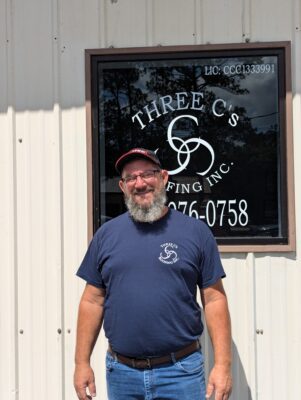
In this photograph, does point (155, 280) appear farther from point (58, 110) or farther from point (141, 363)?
point (58, 110)

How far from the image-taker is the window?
308cm

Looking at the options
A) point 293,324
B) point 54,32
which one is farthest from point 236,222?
point 54,32

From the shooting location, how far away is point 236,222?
311 centimetres

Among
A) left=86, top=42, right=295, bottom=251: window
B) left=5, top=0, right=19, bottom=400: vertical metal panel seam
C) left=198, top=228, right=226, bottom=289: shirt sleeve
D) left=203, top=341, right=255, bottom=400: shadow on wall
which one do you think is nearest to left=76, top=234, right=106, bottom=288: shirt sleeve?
left=198, top=228, right=226, bottom=289: shirt sleeve

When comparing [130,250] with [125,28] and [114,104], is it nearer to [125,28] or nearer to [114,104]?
[114,104]

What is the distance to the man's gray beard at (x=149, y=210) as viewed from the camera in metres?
2.38

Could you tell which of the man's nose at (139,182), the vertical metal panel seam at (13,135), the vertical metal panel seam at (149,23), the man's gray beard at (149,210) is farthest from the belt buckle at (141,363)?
the vertical metal panel seam at (149,23)

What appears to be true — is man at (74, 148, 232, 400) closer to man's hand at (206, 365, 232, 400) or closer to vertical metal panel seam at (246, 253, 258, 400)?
man's hand at (206, 365, 232, 400)

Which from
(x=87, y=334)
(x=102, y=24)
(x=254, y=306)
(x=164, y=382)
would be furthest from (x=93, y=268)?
(x=102, y=24)

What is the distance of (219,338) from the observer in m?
2.37

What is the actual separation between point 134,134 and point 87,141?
30 centimetres

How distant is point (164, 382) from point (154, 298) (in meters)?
0.39

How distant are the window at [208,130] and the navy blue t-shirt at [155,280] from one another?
72 cm

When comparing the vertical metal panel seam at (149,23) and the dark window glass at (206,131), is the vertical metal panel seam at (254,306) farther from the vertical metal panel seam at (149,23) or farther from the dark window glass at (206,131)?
the vertical metal panel seam at (149,23)
